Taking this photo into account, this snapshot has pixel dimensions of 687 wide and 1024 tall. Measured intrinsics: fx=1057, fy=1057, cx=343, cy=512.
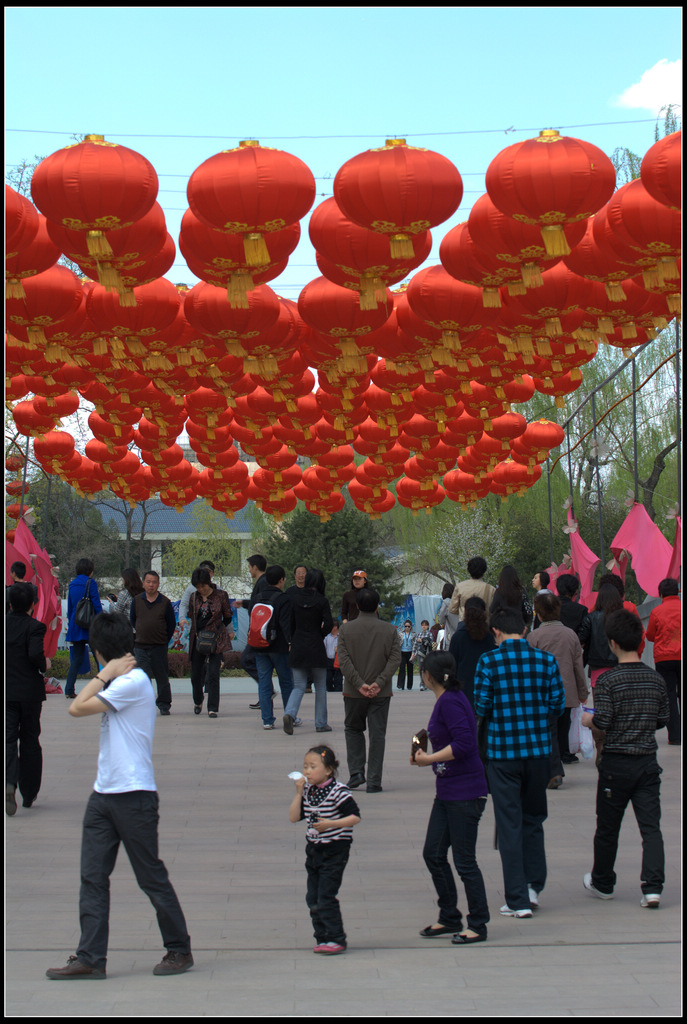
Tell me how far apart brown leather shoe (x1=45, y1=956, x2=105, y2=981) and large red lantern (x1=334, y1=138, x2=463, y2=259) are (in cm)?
438

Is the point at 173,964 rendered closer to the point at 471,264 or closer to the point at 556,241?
the point at 556,241

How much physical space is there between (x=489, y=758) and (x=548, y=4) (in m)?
3.81

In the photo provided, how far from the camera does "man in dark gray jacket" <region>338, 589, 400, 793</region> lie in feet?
27.3

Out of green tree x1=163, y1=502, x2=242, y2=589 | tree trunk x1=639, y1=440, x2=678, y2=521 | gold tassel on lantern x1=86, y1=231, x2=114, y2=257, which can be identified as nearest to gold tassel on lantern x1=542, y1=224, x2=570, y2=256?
gold tassel on lantern x1=86, y1=231, x2=114, y2=257

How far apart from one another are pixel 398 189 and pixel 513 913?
4.12 m

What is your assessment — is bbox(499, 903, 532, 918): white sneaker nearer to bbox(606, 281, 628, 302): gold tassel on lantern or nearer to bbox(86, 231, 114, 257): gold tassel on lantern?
bbox(86, 231, 114, 257): gold tassel on lantern

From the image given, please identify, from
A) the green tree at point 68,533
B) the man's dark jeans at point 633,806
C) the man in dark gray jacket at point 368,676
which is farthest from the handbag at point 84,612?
the green tree at point 68,533

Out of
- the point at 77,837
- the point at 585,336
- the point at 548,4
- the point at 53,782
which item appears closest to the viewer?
the point at 548,4

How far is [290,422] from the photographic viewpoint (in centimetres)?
1291

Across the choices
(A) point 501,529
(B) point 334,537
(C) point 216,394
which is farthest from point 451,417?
(A) point 501,529

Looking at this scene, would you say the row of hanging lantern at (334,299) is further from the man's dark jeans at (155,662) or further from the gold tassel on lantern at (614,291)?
the man's dark jeans at (155,662)

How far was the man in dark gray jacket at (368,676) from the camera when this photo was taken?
8.31 meters

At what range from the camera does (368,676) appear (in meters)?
8.34

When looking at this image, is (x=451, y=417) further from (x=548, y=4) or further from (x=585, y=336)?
(x=548, y=4)
